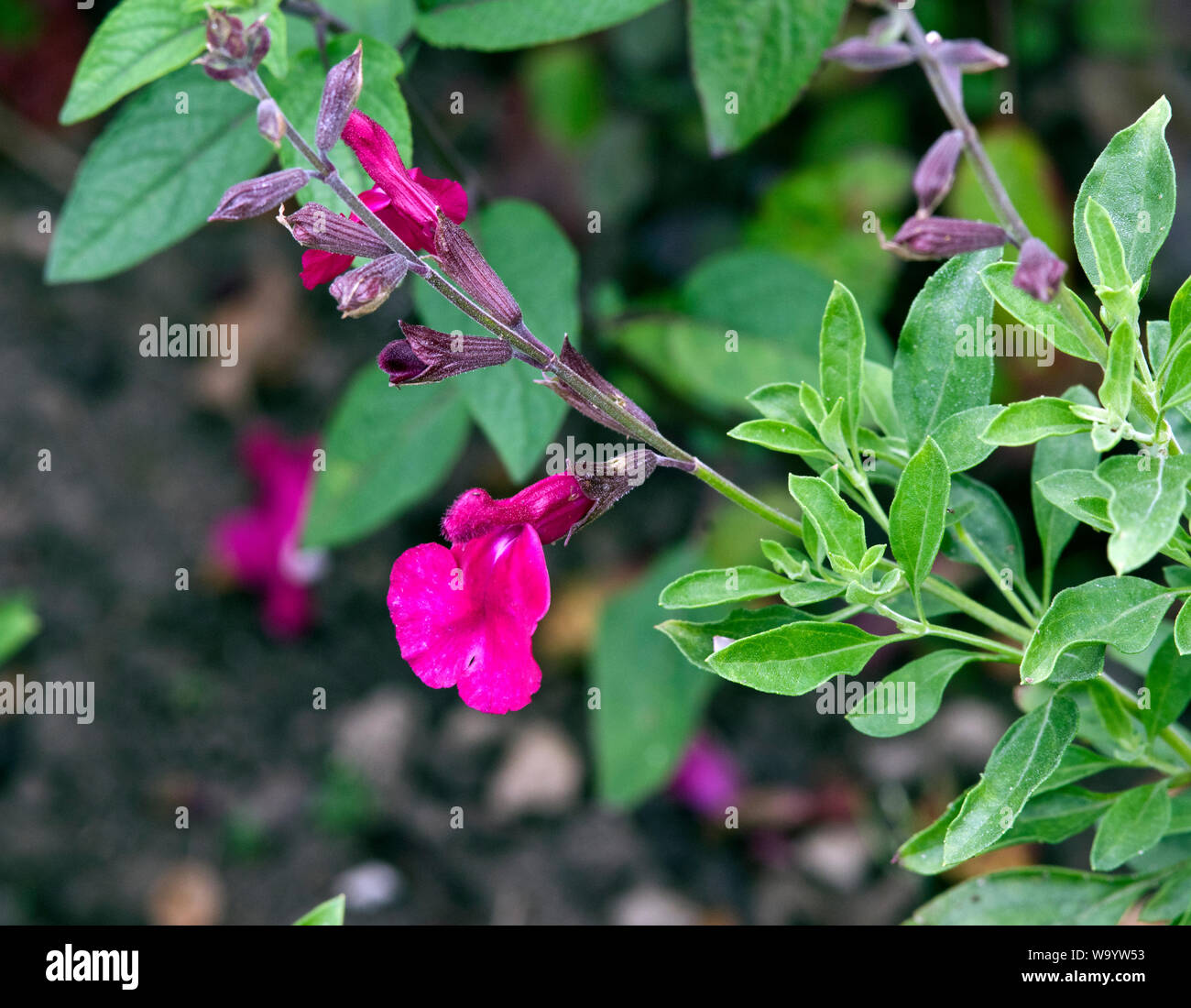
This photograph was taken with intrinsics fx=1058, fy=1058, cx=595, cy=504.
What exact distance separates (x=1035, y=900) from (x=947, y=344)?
0.54 metres

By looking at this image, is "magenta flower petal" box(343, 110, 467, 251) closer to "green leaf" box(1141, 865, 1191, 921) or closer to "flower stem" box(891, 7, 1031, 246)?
"flower stem" box(891, 7, 1031, 246)

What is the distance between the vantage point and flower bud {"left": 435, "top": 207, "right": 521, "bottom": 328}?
70cm

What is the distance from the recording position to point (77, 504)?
2141mm

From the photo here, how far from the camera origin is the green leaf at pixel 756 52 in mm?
1088

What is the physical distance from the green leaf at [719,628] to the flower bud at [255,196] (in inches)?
16.0

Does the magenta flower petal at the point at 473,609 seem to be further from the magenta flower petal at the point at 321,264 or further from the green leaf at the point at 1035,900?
the green leaf at the point at 1035,900

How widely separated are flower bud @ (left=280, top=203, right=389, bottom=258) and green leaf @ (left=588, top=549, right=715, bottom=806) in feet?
3.42

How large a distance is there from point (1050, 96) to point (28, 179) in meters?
2.10

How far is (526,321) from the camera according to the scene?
1116 mm

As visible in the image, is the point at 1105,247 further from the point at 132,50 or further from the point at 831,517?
the point at 132,50

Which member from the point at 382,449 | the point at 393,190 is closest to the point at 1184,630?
the point at 393,190

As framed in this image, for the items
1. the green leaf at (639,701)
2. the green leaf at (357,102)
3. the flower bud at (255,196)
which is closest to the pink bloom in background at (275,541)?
the green leaf at (639,701)
